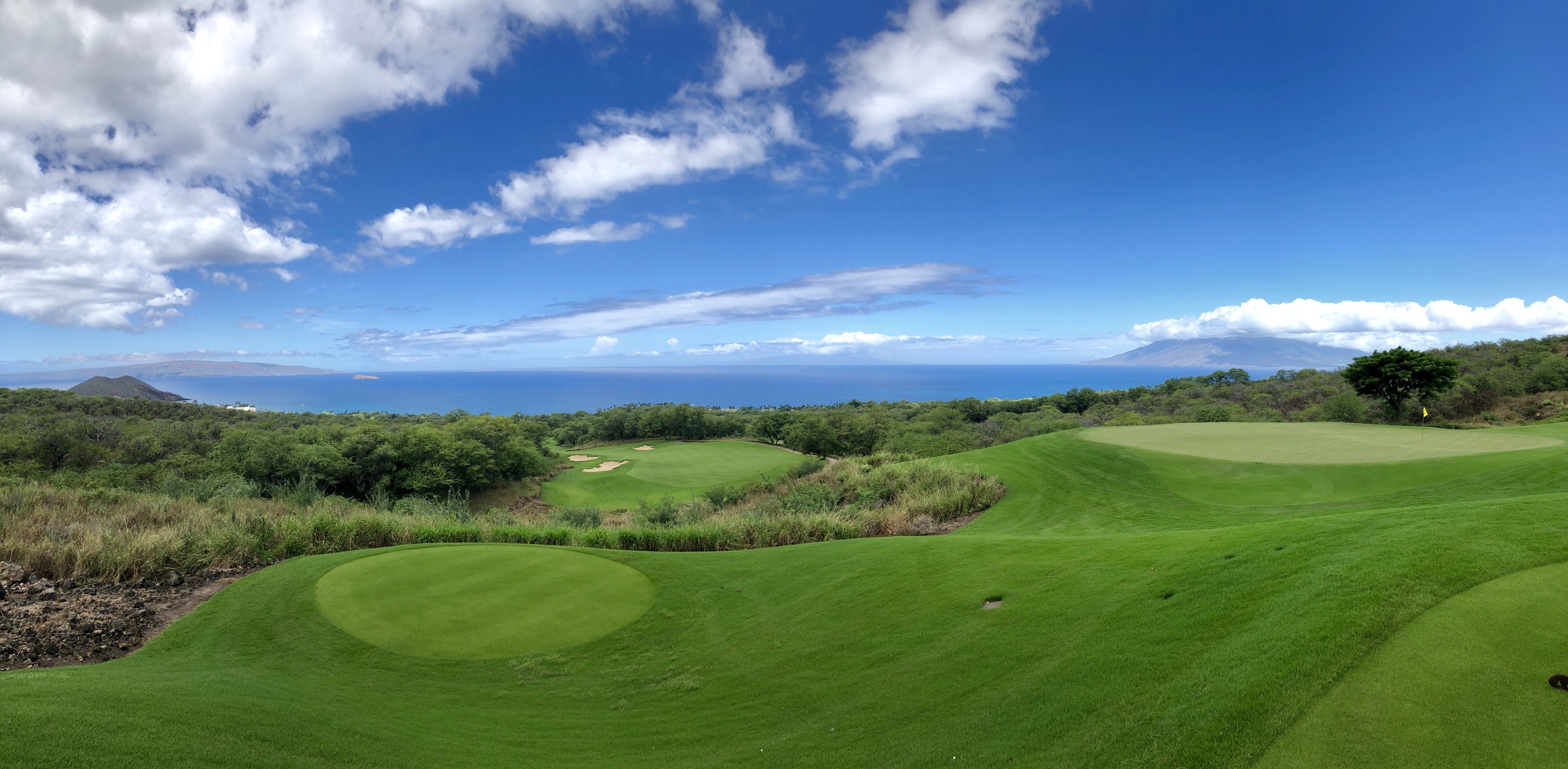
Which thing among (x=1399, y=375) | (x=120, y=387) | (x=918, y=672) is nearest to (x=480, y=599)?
(x=918, y=672)

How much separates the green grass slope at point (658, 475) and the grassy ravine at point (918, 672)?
19.8 metres

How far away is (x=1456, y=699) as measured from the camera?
113 inches

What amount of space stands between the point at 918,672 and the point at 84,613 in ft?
31.3

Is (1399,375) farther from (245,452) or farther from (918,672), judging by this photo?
(245,452)

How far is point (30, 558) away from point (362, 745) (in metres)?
8.27

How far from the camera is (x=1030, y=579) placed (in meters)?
6.29

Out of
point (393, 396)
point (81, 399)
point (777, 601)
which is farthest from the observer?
point (393, 396)

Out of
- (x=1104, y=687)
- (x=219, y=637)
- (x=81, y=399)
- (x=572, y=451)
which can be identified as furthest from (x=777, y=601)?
(x=81, y=399)

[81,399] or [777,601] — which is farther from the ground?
[81,399]

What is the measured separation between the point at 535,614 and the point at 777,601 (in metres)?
3.02

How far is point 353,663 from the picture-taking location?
5.96 m

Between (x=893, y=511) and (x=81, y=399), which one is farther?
(x=81, y=399)

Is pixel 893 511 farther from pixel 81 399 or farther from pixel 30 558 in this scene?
pixel 81 399

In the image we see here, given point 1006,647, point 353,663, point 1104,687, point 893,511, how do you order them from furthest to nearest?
point 893,511 < point 353,663 < point 1006,647 < point 1104,687
